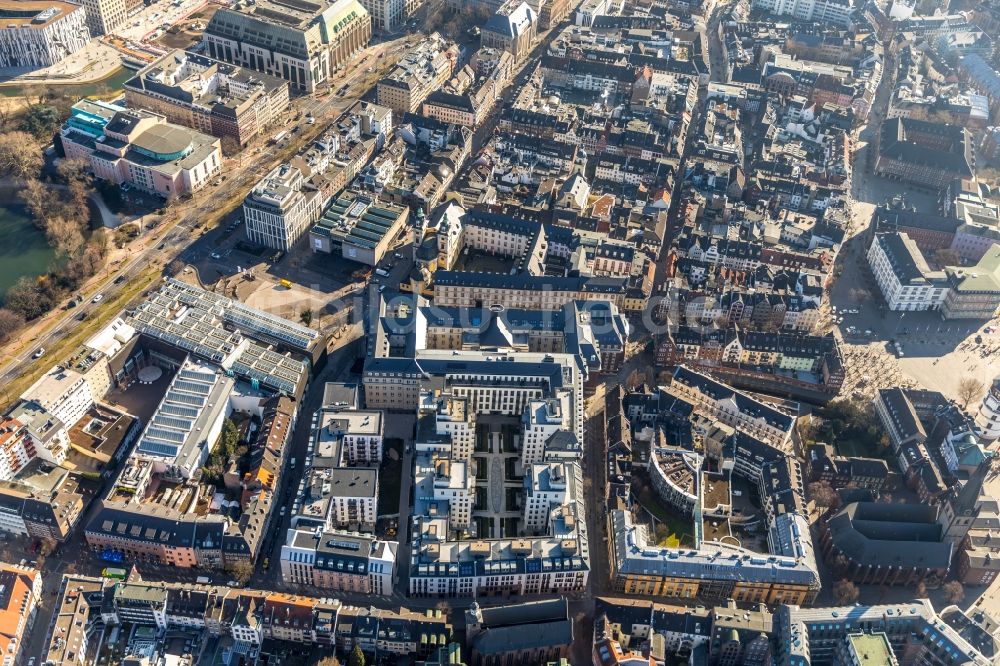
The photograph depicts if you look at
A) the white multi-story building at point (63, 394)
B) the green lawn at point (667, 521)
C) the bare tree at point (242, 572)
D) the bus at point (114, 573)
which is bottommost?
the bus at point (114, 573)

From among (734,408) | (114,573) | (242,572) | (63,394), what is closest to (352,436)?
(242,572)

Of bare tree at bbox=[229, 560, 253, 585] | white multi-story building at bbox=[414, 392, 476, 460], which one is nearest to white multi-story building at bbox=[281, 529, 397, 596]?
bare tree at bbox=[229, 560, 253, 585]

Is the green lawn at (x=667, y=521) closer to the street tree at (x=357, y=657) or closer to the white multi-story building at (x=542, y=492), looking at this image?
the white multi-story building at (x=542, y=492)

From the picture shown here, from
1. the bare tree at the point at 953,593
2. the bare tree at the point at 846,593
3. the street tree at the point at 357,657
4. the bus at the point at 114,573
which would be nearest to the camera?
the street tree at the point at 357,657

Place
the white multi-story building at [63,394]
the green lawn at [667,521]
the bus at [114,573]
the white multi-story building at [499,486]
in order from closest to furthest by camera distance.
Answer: the white multi-story building at [499,486] → the bus at [114,573] → the green lawn at [667,521] → the white multi-story building at [63,394]

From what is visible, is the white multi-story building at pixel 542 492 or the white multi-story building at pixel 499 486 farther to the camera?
the white multi-story building at pixel 542 492

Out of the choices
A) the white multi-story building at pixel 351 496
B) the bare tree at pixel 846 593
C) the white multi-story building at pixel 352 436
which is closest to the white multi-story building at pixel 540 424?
the white multi-story building at pixel 352 436

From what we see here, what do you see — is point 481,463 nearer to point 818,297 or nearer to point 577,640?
point 577,640
